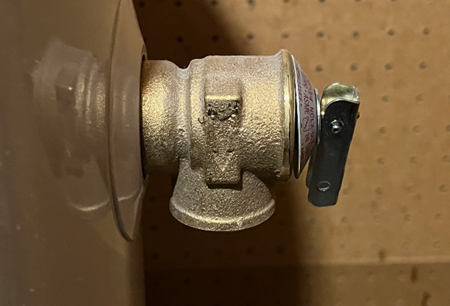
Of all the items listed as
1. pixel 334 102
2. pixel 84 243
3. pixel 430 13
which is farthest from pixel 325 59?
pixel 84 243

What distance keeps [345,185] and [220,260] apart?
20 centimetres

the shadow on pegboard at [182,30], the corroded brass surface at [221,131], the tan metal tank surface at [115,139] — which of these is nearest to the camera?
the tan metal tank surface at [115,139]

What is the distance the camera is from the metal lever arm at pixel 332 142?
1.19 ft

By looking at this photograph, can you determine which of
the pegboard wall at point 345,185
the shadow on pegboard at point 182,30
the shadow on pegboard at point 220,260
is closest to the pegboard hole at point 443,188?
the pegboard wall at point 345,185

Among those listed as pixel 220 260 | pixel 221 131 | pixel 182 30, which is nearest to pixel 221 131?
pixel 221 131

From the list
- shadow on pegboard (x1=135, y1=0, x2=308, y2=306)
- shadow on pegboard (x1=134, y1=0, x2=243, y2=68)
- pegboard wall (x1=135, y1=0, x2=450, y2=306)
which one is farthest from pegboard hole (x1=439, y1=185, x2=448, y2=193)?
shadow on pegboard (x1=134, y1=0, x2=243, y2=68)

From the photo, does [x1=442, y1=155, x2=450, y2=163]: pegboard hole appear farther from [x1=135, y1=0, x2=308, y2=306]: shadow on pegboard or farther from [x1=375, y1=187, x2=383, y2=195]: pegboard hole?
[x1=135, y1=0, x2=308, y2=306]: shadow on pegboard

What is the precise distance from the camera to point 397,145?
71cm

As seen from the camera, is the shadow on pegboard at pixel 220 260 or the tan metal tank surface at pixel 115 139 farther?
the shadow on pegboard at pixel 220 260

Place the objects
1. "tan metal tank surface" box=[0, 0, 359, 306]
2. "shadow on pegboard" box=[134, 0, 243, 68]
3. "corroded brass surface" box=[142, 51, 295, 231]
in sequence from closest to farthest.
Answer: "tan metal tank surface" box=[0, 0, 359, 306] → "corroded brass surface" box=[142, 51, 295, 231] → "shadow on pegboard" box=[134, 0, 243, 68]

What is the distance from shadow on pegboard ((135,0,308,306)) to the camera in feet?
2.39

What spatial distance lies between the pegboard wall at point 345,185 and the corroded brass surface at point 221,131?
277 mm

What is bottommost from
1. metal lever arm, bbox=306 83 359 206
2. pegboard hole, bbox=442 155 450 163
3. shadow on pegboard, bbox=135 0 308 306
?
shadow on pegboard, bbox=135 0 308 306

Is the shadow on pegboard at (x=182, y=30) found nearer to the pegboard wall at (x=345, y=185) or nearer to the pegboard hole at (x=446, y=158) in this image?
the pegboard wall at (x=345, y=185)
